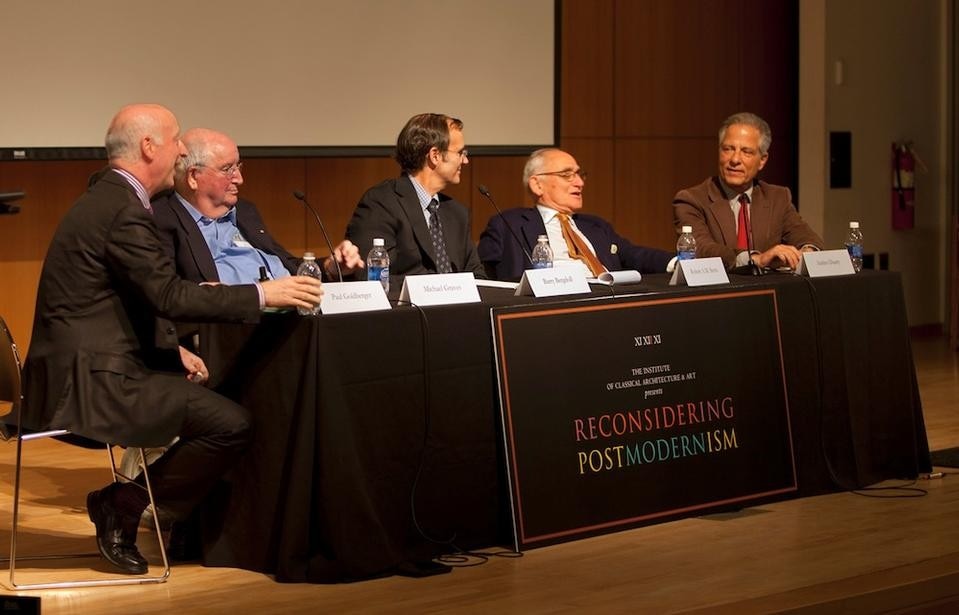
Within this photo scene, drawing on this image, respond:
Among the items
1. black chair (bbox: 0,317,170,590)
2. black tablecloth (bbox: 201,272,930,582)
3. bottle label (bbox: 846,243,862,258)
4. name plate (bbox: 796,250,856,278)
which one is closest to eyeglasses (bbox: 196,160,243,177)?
black tablecloth (bbox: 201,272,930,582)

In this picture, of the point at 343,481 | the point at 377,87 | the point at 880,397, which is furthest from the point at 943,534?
the point at 377,87

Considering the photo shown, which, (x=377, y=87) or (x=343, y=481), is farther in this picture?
(x=377, y=87)

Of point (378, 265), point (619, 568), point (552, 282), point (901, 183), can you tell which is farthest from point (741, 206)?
point (901, 183)

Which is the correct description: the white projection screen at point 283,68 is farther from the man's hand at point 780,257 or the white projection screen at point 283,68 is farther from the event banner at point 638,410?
the event banner at point 638,410

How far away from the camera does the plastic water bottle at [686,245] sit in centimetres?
488

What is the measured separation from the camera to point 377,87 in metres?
7.04

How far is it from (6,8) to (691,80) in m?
4.32

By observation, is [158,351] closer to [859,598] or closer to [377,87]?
[859,598]

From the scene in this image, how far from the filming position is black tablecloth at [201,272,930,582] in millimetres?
3674

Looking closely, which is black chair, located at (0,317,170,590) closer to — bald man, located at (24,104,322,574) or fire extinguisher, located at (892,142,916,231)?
bald man, located at (24,104,322,574)

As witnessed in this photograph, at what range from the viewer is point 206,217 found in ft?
14.8

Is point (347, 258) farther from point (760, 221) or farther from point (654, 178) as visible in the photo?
point (654, 178)

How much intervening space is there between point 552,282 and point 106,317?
1.31 metres

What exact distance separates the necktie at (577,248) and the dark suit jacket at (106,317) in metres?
2.04
